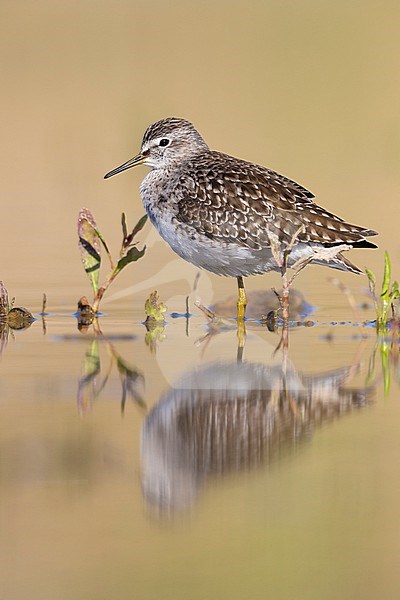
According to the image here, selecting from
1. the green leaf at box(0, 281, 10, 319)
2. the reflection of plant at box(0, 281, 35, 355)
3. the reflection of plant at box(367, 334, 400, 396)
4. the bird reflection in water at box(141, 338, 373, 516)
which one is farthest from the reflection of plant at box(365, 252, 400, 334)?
the green leaf at box(0, 281, 10, 319)

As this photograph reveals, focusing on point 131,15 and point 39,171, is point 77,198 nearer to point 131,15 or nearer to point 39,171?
point 39,171

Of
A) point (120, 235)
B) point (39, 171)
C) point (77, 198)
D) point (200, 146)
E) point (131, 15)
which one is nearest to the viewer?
point (200, 146)

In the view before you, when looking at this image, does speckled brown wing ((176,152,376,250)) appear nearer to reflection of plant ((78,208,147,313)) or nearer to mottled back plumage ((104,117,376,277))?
mottled back plumage ((104,117,376,277))

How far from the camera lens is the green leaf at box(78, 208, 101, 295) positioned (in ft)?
32.8

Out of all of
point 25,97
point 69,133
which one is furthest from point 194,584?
point 25,97

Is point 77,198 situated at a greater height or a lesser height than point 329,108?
lesser

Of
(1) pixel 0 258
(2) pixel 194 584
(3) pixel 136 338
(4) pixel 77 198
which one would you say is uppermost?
(4) pixel 77 198

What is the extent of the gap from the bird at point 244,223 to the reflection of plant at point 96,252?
339 millimetres

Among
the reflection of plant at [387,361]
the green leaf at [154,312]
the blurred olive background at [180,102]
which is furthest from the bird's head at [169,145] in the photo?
the reflection of plant at [387,361]

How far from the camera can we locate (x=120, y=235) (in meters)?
15.0

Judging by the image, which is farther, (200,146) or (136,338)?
(200,146)

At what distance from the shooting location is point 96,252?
10086 millimetres

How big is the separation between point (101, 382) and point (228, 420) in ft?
4.06

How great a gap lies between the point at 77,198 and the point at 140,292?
22.5ft
